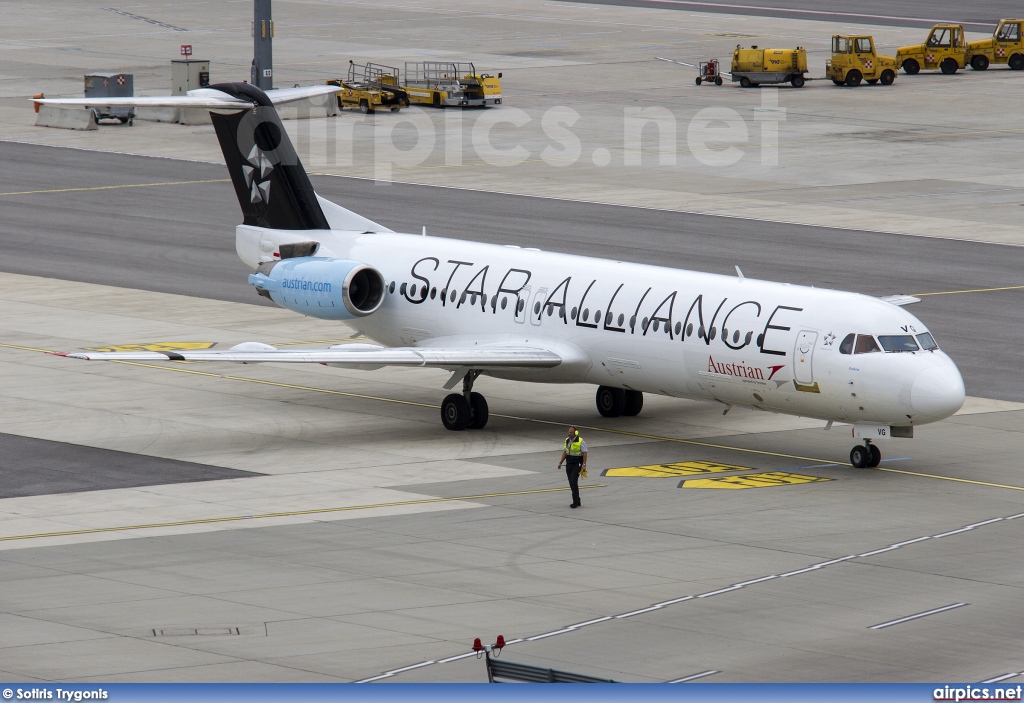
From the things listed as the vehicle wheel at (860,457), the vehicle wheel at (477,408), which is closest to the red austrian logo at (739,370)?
the vehicle wheel at (860,457)

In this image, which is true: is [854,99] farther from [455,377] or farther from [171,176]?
[455,377]

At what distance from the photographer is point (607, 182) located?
65.6 metres

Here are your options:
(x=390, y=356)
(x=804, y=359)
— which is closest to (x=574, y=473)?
(x=804, y=359)

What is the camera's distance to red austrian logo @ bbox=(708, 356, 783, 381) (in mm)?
30305

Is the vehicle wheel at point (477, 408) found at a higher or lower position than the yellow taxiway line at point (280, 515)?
higher

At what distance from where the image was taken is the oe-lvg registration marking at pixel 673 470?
99.2 ft

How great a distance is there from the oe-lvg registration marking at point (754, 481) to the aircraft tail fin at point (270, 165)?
474 inches


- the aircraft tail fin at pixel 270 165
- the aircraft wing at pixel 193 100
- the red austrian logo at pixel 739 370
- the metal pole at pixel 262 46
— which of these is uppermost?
the metal pole at pixel 262 46

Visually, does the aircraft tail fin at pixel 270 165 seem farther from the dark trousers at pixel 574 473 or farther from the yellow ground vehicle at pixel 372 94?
the yellow ground vehicle at pixel 372 94

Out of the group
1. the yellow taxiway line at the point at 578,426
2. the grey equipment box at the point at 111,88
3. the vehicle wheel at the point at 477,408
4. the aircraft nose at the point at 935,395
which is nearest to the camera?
the aircraft nose at the point at 935,395

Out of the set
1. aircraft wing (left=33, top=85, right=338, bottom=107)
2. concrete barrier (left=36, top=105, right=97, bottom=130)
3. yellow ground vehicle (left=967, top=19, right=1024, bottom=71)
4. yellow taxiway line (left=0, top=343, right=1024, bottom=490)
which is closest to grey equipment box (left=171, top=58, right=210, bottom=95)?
concrete barrier (left=36, top=105, right=97, bottom=130)

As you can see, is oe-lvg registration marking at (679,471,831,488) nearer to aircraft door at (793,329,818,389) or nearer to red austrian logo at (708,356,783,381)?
aircraft door at (793,329,818,389)

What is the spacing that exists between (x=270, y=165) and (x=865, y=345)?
1444 centimetres

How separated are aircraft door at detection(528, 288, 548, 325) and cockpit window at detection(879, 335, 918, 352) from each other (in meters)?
6.95
